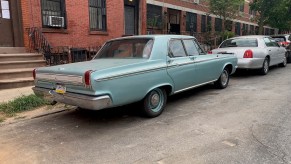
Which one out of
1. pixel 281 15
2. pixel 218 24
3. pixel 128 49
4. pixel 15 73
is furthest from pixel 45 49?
pixel 281 15

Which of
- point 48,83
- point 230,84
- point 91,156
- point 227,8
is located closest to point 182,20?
point 227,8

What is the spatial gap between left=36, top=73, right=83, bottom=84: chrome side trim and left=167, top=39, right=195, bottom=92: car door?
1.91 m

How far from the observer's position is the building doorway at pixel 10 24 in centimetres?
926

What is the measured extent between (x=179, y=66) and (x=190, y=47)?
3.07ft

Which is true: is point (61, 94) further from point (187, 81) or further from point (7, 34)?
point (7, 34)

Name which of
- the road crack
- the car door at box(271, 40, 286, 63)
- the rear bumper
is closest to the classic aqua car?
the road crack

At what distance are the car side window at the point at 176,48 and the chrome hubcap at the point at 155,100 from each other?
99cm

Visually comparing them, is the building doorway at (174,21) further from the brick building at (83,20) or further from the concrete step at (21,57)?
the concrete step at (21,57)

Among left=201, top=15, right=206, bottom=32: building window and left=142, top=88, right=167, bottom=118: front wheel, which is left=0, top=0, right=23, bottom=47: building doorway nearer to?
left=142, top=88, right=167, bottom=118: front wheel

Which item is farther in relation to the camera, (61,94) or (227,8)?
(227,8)

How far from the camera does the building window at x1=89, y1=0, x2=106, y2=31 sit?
11938mm

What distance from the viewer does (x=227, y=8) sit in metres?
17.4

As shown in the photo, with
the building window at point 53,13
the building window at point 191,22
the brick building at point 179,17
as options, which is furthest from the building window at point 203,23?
the building window at point 53,13

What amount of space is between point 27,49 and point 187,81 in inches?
254
